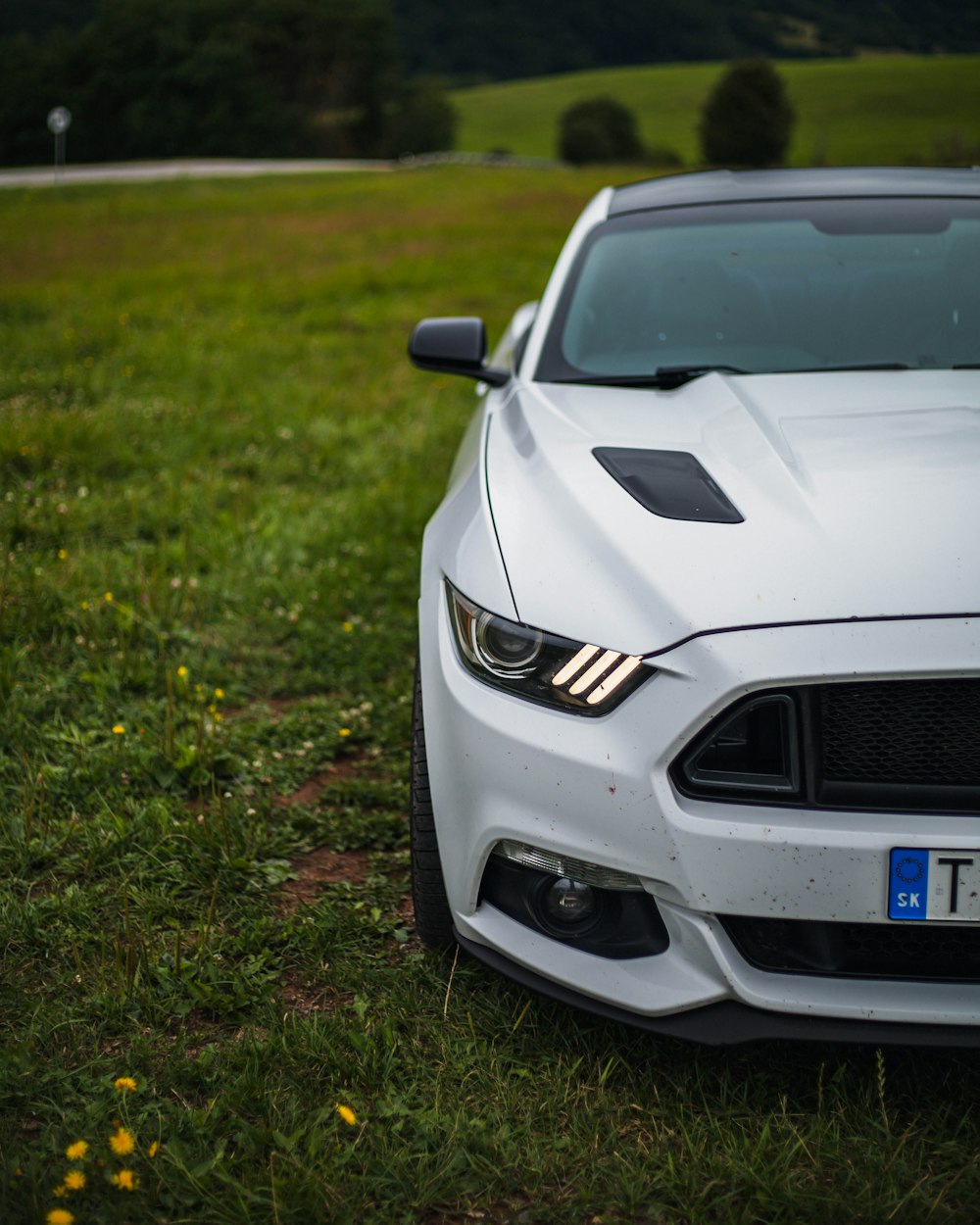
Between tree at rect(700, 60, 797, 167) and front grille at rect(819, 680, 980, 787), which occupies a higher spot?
front grille at rect(819, 680, 980, 787)

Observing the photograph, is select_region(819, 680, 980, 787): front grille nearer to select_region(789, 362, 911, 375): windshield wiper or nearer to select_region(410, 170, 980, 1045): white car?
select_region(410, 170, 980, 1045): white car

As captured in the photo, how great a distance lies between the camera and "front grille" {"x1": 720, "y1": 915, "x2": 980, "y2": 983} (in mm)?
1602

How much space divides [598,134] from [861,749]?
168 feet

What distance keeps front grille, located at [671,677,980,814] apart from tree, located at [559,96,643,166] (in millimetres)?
48314

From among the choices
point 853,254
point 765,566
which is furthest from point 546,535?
point 853,254

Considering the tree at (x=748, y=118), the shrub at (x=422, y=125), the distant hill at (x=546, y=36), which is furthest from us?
the distant hill at (x=546, y=36)

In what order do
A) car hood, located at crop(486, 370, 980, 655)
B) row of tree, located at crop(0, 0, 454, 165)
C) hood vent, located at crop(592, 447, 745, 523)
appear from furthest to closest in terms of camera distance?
row of tree, located at crop(0, 0, 454, 165) → hood vent, located at crop(592, 447, 745, 523) → car hood, located at crop(486, 370, 980, 655)

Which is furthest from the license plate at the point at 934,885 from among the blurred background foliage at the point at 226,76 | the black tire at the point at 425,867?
the blurred background foliage at the point at 226,76

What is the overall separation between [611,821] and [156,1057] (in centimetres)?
90

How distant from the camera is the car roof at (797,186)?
10.3ft

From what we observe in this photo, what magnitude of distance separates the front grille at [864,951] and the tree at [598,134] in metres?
48.4

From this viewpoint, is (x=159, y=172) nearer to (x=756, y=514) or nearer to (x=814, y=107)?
(x=814, y=107)

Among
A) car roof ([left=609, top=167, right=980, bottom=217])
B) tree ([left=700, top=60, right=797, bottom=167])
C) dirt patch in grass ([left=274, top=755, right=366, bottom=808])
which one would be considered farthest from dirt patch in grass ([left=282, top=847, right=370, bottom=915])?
tree ([left=700, top=60, right=797, bottom=167])

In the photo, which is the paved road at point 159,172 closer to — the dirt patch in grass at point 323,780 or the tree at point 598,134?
the tree at point 598,134
